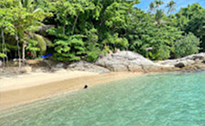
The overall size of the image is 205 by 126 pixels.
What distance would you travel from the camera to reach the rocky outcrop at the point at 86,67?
17.7 meters

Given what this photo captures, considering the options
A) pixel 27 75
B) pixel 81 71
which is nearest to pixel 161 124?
pixel 27 75

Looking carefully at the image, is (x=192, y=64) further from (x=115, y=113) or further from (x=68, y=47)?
(x=115, y=113)

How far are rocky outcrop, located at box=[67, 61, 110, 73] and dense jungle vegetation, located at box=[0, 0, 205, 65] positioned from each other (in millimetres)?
668

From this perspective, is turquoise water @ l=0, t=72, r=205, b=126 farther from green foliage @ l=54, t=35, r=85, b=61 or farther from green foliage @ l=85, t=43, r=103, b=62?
green foliage @ l=85, t=43, r=103, b=62

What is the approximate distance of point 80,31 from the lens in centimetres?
1917

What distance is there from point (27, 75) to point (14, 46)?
421 cm

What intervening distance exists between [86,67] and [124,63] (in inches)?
172

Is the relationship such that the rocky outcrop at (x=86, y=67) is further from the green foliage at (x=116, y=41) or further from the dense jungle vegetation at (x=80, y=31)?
the green foliage at (x=116, y=41)

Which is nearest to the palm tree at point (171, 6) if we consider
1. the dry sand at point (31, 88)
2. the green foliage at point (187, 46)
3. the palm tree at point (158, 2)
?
the palm tree at point (158, 2)

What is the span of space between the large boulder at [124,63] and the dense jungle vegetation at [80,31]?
1038 mm

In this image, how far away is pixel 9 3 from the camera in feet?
43.8

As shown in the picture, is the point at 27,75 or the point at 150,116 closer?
the point at 150,116

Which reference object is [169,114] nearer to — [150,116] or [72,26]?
[150,116]

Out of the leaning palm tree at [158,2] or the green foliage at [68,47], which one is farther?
the leaning palm tree at [158,2]
